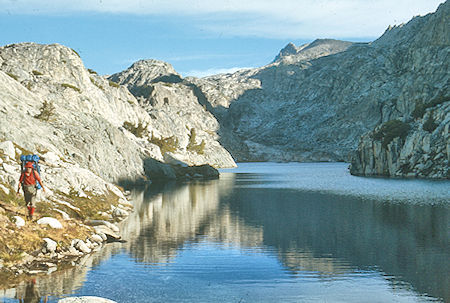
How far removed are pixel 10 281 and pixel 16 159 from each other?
1761 cm

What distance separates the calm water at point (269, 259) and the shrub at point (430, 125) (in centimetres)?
6361

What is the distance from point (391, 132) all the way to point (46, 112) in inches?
3696

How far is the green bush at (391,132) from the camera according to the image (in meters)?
120

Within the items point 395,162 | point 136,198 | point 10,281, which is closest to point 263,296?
→ point 10,281

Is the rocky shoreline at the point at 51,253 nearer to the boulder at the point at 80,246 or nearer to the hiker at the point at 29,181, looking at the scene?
the boulder at the point at 80,246

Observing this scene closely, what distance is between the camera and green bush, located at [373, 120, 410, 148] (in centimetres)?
11956

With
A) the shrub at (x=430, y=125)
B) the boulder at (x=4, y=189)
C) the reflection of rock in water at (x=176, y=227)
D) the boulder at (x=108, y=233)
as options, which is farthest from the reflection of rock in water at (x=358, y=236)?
the shrub at (x=430, y=125)

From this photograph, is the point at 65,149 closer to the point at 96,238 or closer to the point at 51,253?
the point at 96,238

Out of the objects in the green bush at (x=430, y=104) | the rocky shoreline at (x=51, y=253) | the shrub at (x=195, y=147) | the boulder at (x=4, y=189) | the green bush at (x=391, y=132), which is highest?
the green bush at (x=430, y=104)

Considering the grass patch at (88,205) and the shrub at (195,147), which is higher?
the shrub at (195,147)

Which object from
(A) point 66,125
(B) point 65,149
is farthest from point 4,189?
(A) point 66,125

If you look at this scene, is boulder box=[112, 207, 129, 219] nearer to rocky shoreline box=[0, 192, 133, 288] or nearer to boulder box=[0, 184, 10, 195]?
rocky shoreline box=[0, 192, 133, 288]

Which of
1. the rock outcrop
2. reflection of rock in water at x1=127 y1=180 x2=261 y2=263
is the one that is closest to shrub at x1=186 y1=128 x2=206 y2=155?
the rock outcrop

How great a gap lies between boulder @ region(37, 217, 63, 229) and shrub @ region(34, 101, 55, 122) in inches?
1415
